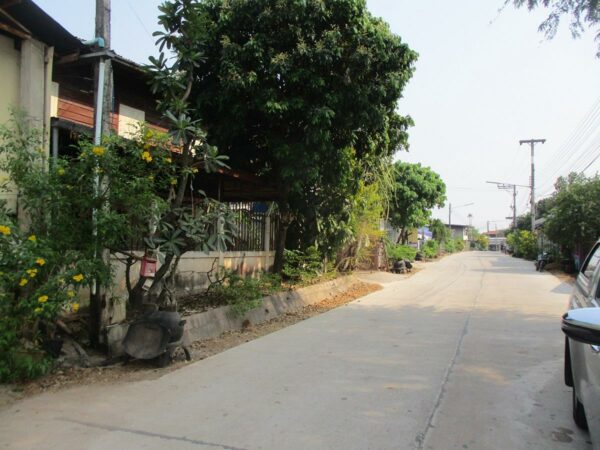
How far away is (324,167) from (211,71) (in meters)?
3.19

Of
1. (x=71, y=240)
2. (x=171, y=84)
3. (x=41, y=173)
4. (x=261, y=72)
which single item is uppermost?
(x=261, y=72)

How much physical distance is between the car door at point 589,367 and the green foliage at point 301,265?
8.88 m

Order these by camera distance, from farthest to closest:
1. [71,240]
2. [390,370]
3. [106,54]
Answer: [106,54], [390,370], [71,240]

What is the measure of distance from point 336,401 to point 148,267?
3269mm

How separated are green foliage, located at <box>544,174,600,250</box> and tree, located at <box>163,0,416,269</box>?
15.5 meters

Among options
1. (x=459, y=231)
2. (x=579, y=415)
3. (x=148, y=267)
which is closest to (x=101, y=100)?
(x=148, y=267)

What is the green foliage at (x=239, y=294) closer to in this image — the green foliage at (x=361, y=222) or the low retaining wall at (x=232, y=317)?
the low retaining wall at (x=232, y=317)

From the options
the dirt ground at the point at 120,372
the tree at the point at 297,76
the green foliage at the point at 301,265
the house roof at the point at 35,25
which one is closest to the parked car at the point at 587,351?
the dirt ground at the point at 120,372

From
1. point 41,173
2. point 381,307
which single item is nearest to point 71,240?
point 41,173

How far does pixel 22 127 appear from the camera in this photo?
598 cm

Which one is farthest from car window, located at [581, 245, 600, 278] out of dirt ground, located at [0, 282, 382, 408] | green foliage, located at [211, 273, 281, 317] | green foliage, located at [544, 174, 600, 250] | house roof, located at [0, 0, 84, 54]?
green foliage, located at [544, 174, 600, 250]

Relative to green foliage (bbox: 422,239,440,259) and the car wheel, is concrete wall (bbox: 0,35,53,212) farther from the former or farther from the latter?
green foliage (bbox: 422,239,440,259)

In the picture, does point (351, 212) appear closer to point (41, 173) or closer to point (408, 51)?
point (408, 51)

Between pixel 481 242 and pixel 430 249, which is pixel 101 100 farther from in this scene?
pixel 481 242
